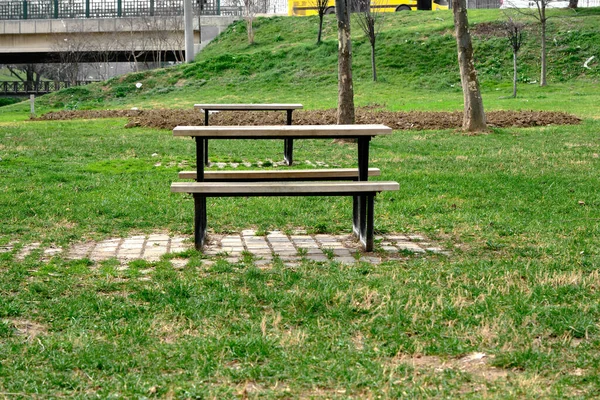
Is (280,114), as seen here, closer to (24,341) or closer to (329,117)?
(329,117)

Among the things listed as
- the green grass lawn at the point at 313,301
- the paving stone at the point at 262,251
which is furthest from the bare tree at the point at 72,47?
the paving stone at the point at 262,251

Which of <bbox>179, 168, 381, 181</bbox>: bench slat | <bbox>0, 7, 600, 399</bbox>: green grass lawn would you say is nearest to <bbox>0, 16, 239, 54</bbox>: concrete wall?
<bbox>0, 7, 600, 399</bbox>: green grass lawn

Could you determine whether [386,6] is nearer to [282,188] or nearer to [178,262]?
[282,188]

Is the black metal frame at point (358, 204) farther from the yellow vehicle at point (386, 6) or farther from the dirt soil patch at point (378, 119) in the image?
the yellow vehicle at point (386, 6)

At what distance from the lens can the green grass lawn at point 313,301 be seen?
3.85 m

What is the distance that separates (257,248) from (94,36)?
146 feet

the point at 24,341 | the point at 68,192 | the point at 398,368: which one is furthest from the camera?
the point at 68,192

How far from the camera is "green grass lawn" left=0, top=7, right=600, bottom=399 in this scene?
3.85m

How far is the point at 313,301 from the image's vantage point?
500cm

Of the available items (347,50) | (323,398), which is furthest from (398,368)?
(347,50)

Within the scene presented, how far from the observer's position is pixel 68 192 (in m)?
9.37

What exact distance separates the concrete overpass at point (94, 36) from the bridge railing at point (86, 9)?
58cm

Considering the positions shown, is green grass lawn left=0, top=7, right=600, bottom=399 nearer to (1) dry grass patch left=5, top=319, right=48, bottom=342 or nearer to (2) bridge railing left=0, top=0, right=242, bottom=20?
(1) dry grass patch left=5, top=319, right=48, bottom=342

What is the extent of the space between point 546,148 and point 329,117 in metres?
6.49
